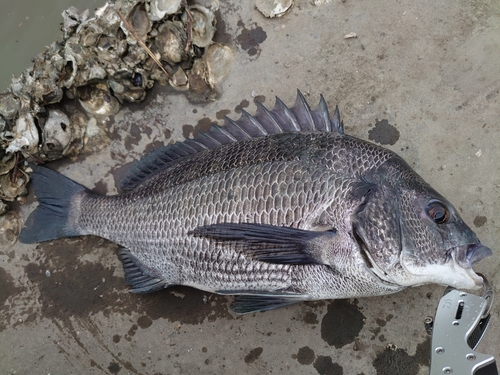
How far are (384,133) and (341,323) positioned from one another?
1.38 meters

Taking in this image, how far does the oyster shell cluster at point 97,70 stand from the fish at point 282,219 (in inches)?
24.1

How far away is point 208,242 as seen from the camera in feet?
7.73

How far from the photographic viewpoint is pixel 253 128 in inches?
102

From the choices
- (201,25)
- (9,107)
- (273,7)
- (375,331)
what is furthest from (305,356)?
(9,107)

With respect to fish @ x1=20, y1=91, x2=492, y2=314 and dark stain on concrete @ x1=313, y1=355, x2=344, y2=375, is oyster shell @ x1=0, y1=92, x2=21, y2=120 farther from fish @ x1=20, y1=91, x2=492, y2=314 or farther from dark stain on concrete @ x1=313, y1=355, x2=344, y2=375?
dark stain on concrete @ x1=313, y1=355, x2=344, y2=375

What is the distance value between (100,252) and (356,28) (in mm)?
2591

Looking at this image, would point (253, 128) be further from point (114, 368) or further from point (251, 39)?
point (114, 368)

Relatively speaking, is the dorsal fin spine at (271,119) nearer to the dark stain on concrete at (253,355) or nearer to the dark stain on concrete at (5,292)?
the dark stain on concrete at (253,355)

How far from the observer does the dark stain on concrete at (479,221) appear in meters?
2.71

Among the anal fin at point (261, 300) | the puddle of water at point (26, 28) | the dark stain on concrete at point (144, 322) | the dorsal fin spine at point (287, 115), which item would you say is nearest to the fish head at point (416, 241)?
the anal fin at point (261, 300)

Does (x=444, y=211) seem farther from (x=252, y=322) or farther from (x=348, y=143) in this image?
(x=252, y=322)

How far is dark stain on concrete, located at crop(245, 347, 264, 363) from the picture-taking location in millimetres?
2773

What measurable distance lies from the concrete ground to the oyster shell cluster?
0.55 ft

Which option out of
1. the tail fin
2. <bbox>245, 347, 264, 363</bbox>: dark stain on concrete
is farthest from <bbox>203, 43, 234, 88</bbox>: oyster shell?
<bbox>245, 347, 264, 363</bbox>: dark stain on concrete
